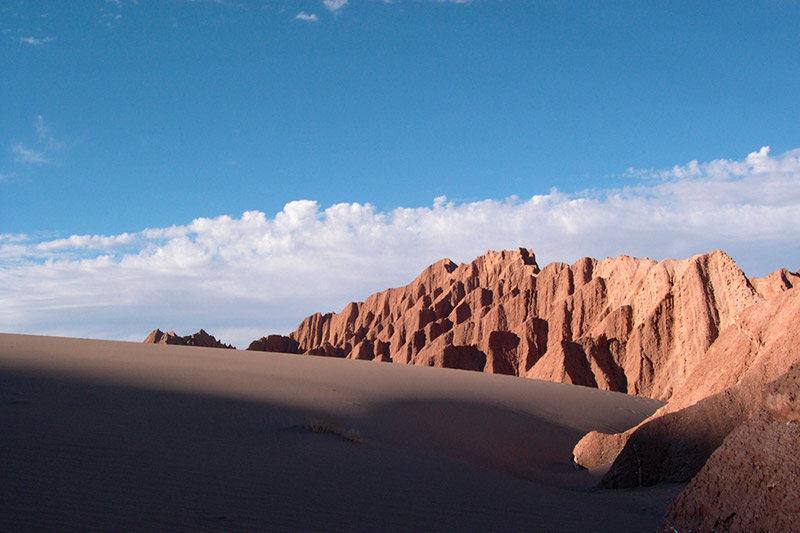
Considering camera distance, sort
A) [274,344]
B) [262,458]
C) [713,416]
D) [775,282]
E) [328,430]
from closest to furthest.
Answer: [262,458]
[713,416]
[328,430]
[775,282]
[274,344]

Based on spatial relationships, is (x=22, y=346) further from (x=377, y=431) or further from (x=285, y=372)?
(x=377, y=431)

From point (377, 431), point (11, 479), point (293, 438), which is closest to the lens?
point (11, 479)

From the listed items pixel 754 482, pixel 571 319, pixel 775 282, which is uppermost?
pixel 775 282

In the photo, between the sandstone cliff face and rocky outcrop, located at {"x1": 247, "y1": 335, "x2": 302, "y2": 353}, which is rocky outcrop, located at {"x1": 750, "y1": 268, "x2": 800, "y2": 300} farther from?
rocky outcrop, located at {"x1": 247, "y1": 335, "x2": 302, "y2": 353}

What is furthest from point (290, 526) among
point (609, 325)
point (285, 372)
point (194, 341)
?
point (194, 341)

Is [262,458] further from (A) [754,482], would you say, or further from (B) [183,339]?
(B) [183,339]

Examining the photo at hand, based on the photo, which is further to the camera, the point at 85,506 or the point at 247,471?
the point at 247,471

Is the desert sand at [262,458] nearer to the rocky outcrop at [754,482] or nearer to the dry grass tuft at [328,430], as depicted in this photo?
the dry grass tuft at [328,430]

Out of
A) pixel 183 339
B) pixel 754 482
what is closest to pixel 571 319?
pixel 183 339

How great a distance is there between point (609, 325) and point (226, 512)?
40036 mm

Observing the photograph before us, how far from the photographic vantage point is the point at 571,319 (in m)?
49.8

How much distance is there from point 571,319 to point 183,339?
129 ft

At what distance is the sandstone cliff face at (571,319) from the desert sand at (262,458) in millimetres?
10495

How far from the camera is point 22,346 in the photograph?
1741 centimetres
